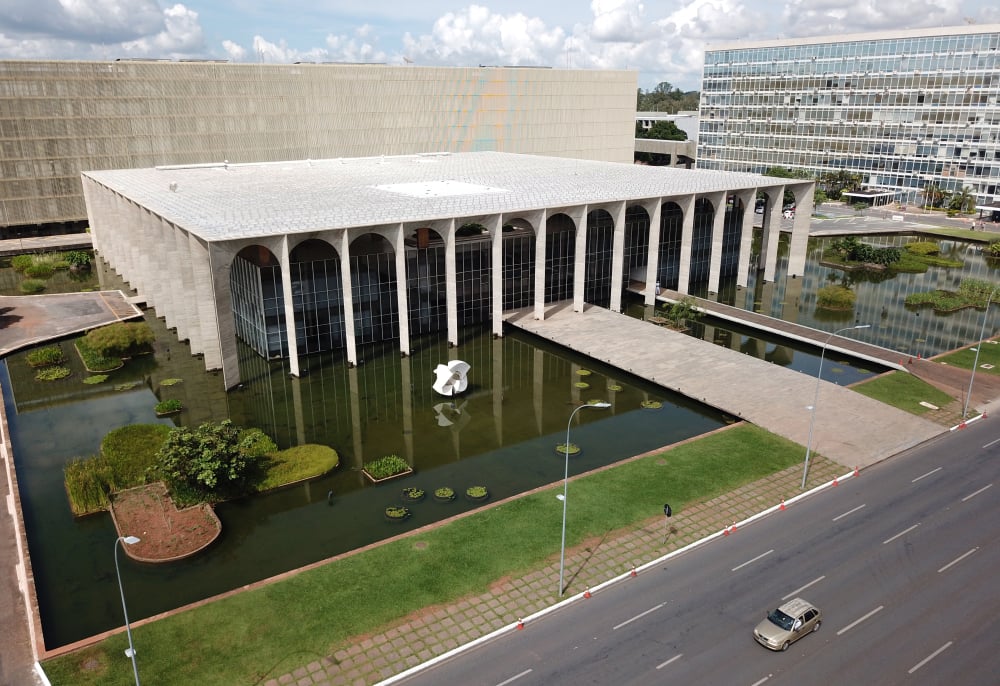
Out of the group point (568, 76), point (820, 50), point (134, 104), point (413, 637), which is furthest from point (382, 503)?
point (820, 50)

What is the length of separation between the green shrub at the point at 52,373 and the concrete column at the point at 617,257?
160 ft

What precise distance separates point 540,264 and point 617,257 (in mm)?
9118

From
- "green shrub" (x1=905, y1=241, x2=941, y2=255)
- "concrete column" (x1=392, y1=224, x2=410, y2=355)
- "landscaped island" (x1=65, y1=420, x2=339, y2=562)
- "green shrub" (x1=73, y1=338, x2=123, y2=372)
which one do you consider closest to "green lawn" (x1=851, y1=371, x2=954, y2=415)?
"concrete column" (x1=392, y1=224, x2=410, y2=355)

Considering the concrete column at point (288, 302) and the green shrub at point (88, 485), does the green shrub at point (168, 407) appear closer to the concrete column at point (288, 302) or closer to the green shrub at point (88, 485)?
the green shrub at point (88, 485)

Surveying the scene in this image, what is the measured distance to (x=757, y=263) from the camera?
92.2 m

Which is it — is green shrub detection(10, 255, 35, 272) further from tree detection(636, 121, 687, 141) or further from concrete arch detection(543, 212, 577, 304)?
tree detection(636, 121, 687, 141)

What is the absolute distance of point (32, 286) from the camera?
277ft

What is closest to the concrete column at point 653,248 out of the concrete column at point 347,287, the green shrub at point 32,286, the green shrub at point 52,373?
the concrete column at point 347,287

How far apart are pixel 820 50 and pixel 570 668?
476ft

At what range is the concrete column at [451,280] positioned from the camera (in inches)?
2473

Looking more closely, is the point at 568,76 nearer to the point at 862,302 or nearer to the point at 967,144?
the point at 967,144

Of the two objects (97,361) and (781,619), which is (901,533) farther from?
(97,361)

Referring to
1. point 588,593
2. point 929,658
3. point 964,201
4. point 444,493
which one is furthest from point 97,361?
point 964,201

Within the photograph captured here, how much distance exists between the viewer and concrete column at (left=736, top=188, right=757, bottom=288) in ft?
269
